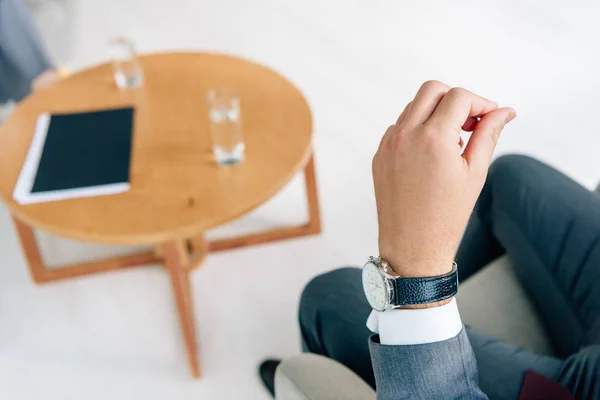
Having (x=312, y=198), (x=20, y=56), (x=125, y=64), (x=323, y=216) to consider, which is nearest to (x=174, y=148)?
(x=125, y=64)

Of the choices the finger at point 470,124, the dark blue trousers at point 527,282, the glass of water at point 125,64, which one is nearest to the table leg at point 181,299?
the dark blue trousers at point 527,282

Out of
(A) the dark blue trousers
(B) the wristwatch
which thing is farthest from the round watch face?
(A) the dark blue trousers

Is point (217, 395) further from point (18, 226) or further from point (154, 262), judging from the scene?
point (18, 226)

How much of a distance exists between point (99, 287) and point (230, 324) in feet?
1.25

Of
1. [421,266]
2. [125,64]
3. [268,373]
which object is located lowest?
[268,373]

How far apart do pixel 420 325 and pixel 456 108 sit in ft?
0.76

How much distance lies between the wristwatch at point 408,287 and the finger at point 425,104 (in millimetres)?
152

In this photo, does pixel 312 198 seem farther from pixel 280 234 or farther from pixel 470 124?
pixel 470 124

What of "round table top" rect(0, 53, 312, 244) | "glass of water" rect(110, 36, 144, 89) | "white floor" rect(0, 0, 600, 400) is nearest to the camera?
"white floor" rect(0, 0, 600, 400)

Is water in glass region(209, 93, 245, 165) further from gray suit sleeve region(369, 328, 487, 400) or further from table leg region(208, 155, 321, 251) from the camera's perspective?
gray suit sleeve region(369, 328, 487, 400)

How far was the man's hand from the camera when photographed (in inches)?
21.3

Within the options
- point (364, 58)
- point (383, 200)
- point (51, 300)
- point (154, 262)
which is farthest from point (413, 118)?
point (51, 300)

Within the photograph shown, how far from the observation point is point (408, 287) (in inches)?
22.9

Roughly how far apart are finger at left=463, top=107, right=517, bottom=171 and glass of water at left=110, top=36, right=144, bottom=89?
1108 millimetres
